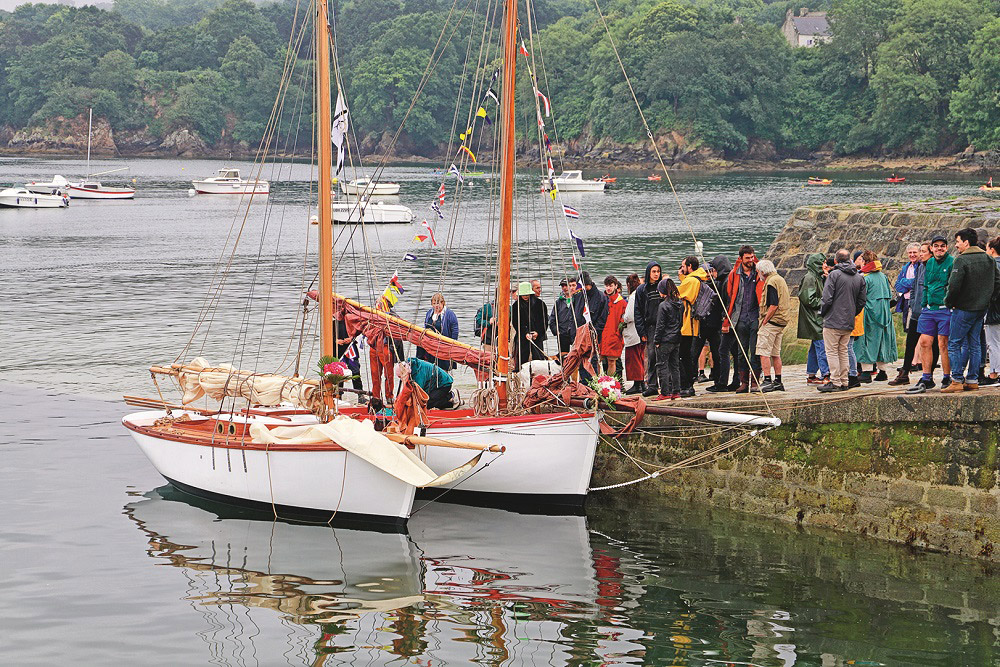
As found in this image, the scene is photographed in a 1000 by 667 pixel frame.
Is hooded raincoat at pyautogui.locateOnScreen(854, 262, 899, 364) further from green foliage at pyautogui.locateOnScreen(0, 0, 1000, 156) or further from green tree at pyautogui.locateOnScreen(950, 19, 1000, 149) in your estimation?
green tree at pyautogui.locateOnScreen(950, 19, 1000, 149)

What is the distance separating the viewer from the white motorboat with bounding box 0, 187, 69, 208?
274ft

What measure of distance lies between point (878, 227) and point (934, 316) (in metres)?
8.49

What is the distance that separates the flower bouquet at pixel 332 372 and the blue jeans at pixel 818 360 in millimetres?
6040

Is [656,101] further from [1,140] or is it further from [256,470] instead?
[256,470]

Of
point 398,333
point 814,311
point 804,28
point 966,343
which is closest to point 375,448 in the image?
point 398,333

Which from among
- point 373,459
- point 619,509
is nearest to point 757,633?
point 619,509

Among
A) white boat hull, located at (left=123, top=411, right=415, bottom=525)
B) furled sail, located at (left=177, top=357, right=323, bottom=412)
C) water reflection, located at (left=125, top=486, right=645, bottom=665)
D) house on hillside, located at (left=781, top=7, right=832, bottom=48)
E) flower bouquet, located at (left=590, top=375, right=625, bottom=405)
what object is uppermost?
house on hillside, located at (left=781, top=7, right=832, bottom=48)

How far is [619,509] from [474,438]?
7.12 ft

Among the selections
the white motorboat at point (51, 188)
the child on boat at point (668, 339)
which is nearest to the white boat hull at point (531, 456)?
the child on boat at point (668, 339)

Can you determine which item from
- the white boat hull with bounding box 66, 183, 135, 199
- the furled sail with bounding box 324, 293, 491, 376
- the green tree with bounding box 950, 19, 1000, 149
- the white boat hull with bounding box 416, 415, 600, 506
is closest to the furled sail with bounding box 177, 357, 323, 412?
the furled sail with bounding box 324, 293, 491, 376

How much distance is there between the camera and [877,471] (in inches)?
560

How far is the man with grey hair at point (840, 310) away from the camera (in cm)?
1516

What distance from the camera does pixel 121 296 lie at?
40.6m

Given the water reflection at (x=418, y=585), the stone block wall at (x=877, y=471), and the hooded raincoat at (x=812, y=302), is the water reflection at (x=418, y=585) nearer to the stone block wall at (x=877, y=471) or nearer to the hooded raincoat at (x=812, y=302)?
the stone block wall at (x=877, y=471)
